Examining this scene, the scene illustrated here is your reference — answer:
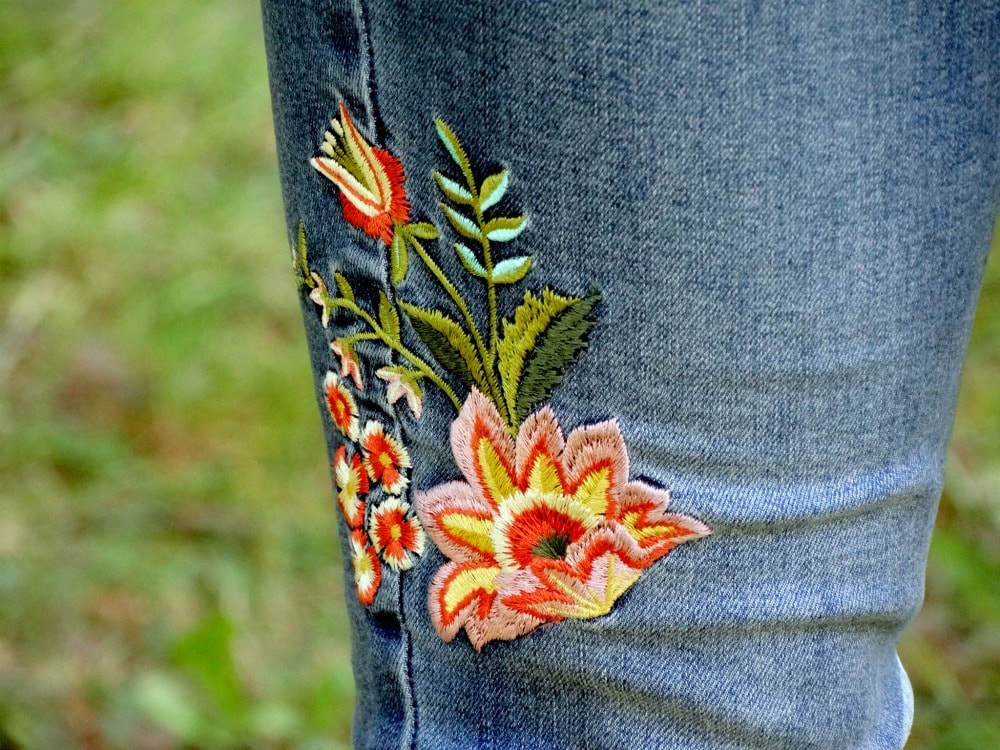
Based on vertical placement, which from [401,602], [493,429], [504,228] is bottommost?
[401,602]

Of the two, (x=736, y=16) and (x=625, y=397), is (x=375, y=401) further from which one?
(x=736, y=16)

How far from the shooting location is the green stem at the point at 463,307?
0.54 m

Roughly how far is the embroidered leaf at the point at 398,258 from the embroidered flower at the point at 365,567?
0.54 ft

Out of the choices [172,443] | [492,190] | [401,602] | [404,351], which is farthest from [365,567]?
[172,443]

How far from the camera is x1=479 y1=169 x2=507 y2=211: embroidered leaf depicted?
0.50 meters

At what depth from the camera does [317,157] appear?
56 cm

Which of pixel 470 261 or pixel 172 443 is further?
pixel 172 443

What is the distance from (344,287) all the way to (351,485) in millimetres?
124

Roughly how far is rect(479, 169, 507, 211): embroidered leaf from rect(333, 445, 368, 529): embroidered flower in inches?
7.3

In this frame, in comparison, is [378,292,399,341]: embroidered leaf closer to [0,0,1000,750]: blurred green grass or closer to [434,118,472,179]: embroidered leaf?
[434,118,472,179]: embroidered leaf

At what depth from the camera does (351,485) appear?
2.06ft

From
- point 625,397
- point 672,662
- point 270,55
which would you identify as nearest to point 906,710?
point 672,662

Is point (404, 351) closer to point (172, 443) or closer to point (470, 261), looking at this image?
point (470, 261)

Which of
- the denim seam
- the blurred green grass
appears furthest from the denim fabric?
the blurred green grass
